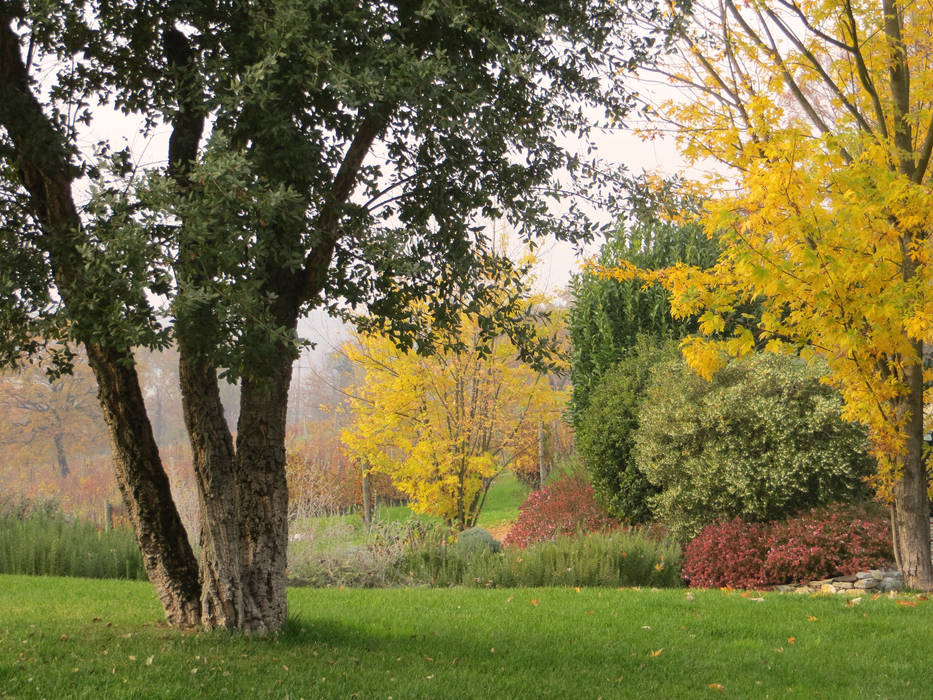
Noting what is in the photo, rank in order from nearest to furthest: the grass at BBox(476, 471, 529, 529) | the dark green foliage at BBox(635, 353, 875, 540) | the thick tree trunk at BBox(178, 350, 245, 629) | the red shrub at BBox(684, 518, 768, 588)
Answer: the thick tree trunk at BBox(178, 350, 245, 629), the red shrub at BBox(684, 518, 768, 588), the dark green foliage at BBox(635, 353, 875, 540), the grass at BBox(476, 471, 529, 529)

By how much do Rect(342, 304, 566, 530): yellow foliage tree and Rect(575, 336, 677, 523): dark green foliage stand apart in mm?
1517

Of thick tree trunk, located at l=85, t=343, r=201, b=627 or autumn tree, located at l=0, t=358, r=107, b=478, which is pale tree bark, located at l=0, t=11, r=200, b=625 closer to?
thick tree trunk, located at l=85, t=343, r=201, b=627

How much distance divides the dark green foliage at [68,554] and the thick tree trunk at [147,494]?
17.1 feet

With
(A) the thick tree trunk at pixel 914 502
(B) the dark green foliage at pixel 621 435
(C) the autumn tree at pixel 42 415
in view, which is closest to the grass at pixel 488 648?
(A) the thick tree trunk at pixel 914 502

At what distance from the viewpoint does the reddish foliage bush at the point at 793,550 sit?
1003 centimetres

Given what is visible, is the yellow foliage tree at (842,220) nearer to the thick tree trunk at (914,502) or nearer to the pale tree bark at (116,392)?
the thick tree trunk at (914,502)

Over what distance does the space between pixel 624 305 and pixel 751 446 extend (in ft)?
15.7

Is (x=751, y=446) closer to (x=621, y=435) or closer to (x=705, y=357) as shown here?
(x=621, y=435)

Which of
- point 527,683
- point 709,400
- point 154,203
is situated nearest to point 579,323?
point 709,400

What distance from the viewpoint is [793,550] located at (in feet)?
32.9

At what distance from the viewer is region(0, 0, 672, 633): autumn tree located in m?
3.85

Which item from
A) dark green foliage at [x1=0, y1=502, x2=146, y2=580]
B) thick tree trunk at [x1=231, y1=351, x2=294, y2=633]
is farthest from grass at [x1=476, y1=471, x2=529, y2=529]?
thick tree trunk at [x1=231, y1=351, x2=294, y2=633]

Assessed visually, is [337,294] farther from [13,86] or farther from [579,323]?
[579,323]

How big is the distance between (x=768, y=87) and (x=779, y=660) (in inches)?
247
